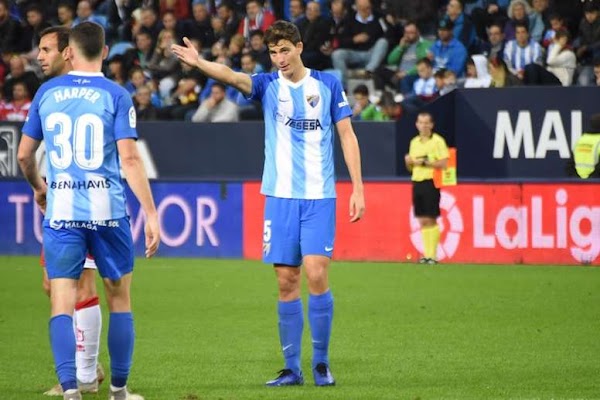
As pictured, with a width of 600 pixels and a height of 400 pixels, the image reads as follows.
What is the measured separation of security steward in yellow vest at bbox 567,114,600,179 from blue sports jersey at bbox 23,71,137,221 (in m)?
11.5

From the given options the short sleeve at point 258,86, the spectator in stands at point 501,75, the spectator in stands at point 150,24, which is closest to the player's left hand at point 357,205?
the short sleeve at point 258,86

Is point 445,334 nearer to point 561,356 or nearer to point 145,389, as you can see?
point 561,356

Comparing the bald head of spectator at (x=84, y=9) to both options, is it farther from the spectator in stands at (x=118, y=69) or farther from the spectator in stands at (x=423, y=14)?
the spectator in stands at (x=423, y=14)

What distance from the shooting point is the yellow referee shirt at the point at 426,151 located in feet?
59.4

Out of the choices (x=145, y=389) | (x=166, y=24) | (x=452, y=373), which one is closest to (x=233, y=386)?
(x=145, y=389)

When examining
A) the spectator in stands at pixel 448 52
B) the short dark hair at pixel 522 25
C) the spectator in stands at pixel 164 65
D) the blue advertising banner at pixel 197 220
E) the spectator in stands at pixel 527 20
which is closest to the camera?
the blue advertising banner at pixel 197 220

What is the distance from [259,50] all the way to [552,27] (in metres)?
4.64

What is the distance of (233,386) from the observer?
28.9ft

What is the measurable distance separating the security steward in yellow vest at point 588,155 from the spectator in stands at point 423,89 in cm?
299

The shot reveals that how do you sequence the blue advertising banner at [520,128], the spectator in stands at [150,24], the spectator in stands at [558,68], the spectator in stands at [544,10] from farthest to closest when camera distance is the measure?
1. the spectator in stands at [150,24]
2. the spectator in stands at [544,10]
3. the spectator in stands at [558,68]
4. the blue advertising banner at [520,128]

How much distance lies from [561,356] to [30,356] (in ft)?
12.6

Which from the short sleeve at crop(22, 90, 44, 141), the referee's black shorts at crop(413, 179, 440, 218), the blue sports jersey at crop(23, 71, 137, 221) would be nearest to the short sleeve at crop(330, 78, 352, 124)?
the blue sports jersey at crop(23, 71, 137, 221)

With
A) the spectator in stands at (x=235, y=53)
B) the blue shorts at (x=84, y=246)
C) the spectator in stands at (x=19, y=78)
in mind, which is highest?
the spectator in stands at (x=235, y=53)

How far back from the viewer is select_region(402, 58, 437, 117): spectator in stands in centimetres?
2073
